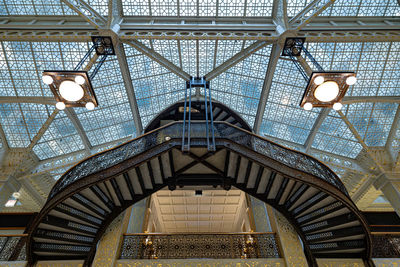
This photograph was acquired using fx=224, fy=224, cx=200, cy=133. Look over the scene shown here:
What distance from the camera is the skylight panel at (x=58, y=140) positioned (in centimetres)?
1081

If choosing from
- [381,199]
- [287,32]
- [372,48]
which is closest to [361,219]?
[287,32]

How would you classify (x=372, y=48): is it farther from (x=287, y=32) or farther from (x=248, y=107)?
(x=248, y=107)

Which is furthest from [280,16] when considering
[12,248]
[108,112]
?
[12,248]

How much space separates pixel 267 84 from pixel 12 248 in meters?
11.4

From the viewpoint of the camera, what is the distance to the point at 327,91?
4039mm

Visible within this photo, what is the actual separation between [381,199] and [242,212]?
9.22m

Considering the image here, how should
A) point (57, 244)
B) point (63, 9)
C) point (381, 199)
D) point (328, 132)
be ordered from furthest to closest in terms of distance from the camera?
point (381, 199)
point (328, 132)
point (63, 9)
point (57, 244)

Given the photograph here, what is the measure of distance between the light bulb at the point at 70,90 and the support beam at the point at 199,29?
4.65 m

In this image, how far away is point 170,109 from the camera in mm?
11188

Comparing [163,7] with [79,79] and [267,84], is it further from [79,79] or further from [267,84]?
[79,79]

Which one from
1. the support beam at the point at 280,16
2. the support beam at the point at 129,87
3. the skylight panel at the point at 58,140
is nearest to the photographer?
the support beam at the point at 280,16

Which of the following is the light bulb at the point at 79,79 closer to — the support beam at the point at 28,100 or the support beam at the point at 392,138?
the support beam at the point at 28,100

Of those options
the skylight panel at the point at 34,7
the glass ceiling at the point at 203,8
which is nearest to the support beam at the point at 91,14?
the glass ceiling at the point at 203,8

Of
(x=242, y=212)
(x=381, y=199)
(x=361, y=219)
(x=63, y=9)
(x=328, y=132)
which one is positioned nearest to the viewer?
(x=361, y=219)
